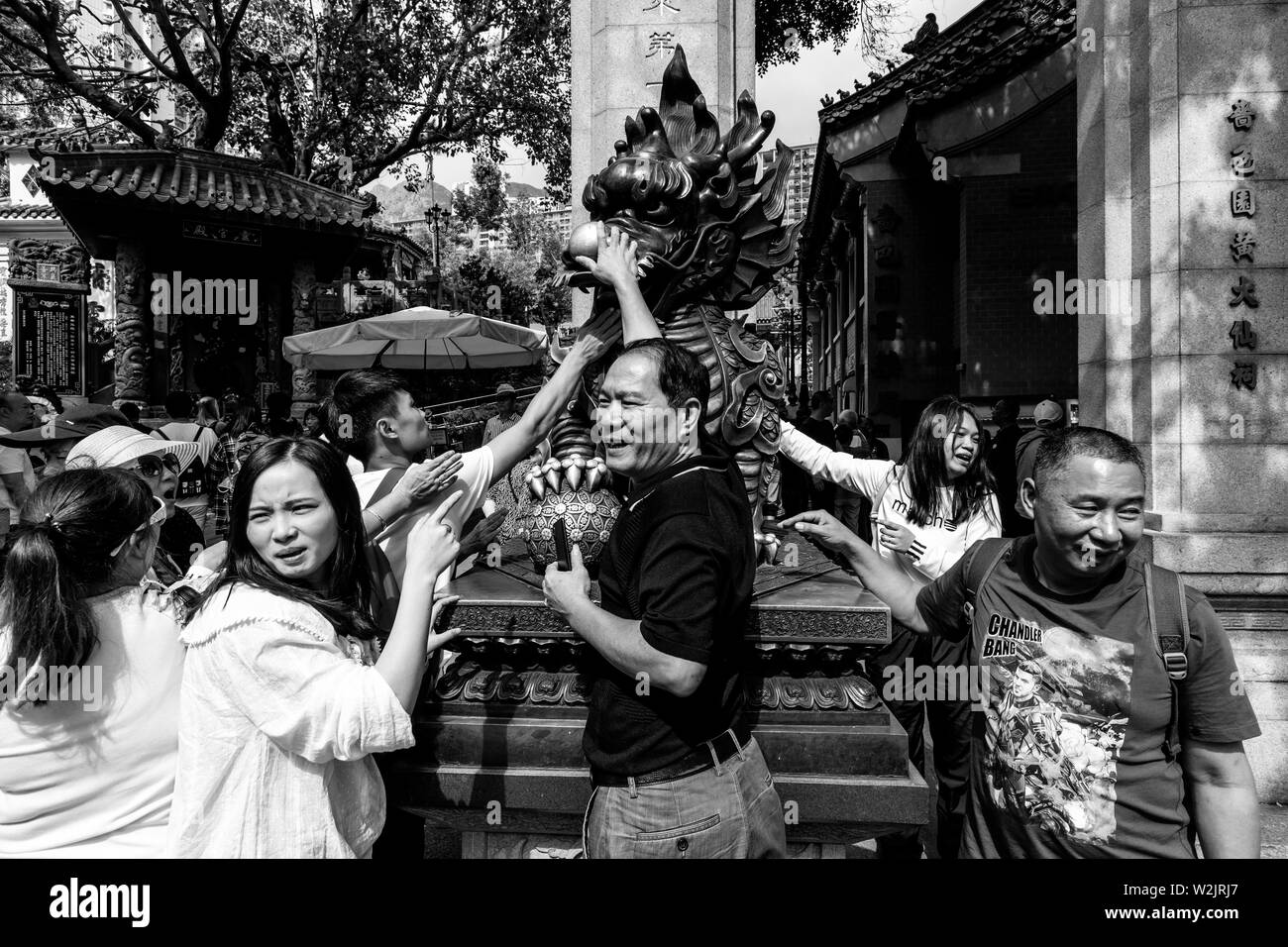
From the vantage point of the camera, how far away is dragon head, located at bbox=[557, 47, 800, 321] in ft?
10.1

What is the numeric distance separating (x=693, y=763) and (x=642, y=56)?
4158mm

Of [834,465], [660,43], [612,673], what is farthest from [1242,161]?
[612,673]

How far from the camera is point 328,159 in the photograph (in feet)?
58.4

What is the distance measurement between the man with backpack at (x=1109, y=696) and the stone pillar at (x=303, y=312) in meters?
13.3

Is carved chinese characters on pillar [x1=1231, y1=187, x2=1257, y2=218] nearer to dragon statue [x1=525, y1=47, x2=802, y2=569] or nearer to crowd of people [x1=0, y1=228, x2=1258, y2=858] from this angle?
dragon statue [x1=525, y1=47, x2=802, y2=569]

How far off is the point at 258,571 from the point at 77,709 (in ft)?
1.58

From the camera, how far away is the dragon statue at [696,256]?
10.0 feet

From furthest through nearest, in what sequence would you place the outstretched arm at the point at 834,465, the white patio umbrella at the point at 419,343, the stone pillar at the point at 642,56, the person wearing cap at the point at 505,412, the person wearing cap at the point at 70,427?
the white patio umbrella at the point at 419,343
the person wearing cap at the point at 505,412
the stone pillar at the point at 642,56
the person wearing cap at the point at 70,427
the outstretched arm at the point at 834,465

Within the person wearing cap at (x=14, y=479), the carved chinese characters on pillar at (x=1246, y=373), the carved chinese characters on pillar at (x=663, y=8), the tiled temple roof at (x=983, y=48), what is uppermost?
the tiled temple roof at (x=983, y=48)

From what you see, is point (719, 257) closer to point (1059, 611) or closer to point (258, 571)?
point (1059, 611)

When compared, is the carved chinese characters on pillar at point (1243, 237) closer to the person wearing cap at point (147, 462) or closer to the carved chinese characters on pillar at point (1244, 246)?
the carved chinese characters on pillar at point (1244, 246)

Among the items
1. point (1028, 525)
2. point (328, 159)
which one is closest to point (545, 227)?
point (328, 159)

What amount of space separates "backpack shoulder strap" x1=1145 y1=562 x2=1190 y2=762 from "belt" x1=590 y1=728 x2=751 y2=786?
92cm

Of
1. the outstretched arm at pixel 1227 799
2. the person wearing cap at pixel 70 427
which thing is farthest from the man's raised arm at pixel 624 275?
the person wearing cap at pixel 70 427
